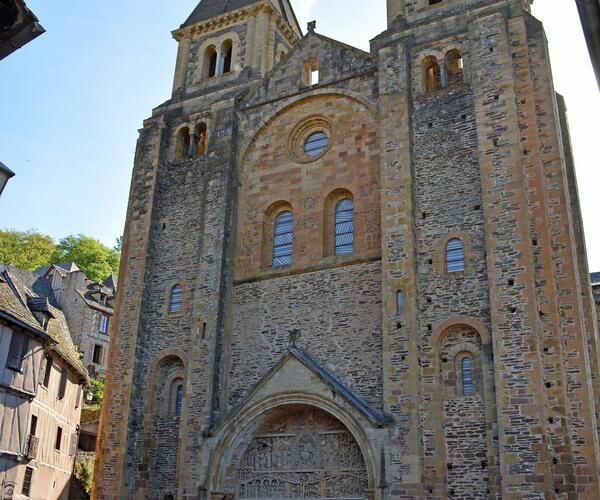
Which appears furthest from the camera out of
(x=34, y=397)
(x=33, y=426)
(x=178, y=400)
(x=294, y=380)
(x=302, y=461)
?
(x=33, y=426)

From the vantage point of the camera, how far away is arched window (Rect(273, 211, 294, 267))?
22.8 m

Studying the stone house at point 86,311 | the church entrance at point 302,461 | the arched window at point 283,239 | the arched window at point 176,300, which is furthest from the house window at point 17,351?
the stone house at point 86,311

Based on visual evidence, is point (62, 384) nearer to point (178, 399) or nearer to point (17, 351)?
point (17, 351)

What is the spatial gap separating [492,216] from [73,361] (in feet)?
52.4

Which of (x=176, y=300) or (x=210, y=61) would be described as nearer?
(x=176, y=300)

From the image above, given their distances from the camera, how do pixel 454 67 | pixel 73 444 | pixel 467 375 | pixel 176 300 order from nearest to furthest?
1. pixel 467 375
2. pixel 454 67
3. pixel 176 300
4. pixel 73 444

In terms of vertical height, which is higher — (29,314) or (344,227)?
(344,227)

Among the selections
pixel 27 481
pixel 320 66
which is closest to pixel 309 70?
pixel 320 66

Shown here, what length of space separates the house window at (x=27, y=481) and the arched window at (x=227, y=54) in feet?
50.5

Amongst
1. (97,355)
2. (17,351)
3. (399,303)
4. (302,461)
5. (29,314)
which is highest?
(97,355)

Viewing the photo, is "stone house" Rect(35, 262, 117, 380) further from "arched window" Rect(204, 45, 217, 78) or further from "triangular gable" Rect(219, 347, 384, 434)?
"triangular gable" Rect(219, 347, 384, 434)

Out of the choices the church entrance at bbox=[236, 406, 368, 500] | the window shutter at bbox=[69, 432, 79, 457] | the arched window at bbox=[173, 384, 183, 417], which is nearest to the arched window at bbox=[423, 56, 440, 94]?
the church entrance at bbox=[236, 406, 368, 500]

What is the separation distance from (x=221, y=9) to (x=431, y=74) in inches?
405

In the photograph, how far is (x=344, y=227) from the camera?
22188mm
